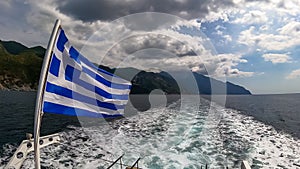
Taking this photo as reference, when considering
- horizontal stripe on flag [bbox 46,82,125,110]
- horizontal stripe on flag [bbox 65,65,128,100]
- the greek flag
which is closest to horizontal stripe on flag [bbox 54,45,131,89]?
the greek flag

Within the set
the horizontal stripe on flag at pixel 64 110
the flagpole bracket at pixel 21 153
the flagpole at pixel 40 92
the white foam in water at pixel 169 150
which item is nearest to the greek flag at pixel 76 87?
the horizontal stripe on flag at pixel 64 110

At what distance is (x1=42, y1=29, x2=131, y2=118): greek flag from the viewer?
4531mm

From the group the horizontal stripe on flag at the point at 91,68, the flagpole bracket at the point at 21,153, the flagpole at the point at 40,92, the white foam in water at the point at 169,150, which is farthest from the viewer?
the white foam in water at the point at 169,150

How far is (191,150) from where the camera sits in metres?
16.3

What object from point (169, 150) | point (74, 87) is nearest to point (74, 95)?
point (74, 87)

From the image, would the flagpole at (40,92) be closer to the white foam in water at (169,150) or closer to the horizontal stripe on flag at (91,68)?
the horizontal stripe on flag at (91,68)

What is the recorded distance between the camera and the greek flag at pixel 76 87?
453 centimetres

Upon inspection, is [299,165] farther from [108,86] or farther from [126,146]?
[108,86]

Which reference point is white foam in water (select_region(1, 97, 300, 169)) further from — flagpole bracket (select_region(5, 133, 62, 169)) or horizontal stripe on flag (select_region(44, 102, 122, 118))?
flagpole bracket (select_region(5, 133, 62, 169))

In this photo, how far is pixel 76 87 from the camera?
521cm

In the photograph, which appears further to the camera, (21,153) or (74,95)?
(74,95)

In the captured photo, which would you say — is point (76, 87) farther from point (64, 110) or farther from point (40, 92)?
point (40, 92)

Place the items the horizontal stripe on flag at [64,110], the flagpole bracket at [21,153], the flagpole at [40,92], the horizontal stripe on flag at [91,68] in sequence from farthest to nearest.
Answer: the horizontal stripe on flag at [91,68] < the horizontal stripe on flag at [64,110] < the flagpole bracket at [21,153] < the flagpole at [40,92]

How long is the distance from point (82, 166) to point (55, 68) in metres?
10.0
